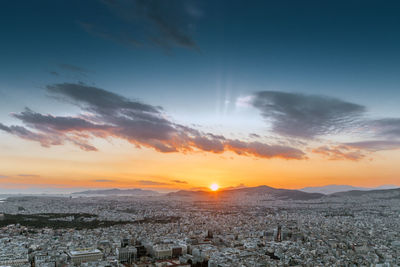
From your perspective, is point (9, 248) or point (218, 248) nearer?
point (9, 248)

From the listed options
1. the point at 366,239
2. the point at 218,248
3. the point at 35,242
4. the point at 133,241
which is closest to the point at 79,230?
the point at 35,242

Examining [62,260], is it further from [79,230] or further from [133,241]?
[79,230]

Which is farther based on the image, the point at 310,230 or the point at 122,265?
the point at 310,230

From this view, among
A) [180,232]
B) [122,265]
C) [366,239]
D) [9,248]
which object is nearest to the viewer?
[122,265]

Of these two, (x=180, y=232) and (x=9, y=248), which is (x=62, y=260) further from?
(x=180, y=232)

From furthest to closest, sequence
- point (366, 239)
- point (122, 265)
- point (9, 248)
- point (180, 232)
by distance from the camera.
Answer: point (180, 232) → point (366, 239) → point (9, 248) → point (122, 265)

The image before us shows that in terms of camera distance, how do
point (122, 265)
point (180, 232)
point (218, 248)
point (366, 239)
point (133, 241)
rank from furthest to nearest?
point (180, 232) → point (366, 239) → point (133, 241) → point (218, 248) → point (122, 265)

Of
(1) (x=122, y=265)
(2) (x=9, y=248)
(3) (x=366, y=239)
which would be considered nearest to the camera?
(1) (x=122, y=265)

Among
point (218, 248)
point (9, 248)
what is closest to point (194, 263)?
point (218, 248)

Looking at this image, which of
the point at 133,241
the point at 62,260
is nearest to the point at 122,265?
the point at 62,260
